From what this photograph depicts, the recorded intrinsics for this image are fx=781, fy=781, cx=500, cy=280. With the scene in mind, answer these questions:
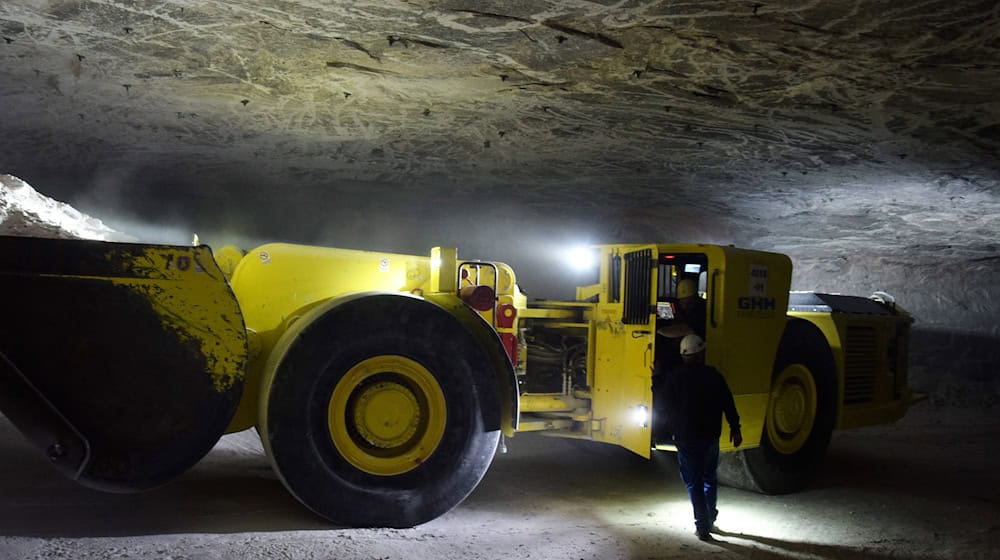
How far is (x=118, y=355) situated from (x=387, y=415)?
58.1 inches

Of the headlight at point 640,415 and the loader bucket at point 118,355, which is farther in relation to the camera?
the headlight at point 640,415

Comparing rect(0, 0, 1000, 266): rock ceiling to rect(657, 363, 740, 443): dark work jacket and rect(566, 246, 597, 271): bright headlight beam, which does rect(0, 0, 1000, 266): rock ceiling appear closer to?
rect(566, 246, 597, 271): bright headlight beam

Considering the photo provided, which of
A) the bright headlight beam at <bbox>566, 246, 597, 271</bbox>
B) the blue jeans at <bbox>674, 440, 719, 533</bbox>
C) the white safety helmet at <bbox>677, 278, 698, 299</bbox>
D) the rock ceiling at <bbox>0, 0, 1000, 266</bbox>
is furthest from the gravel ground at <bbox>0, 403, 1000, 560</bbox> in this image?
the rock ceiling at <bbox>0, 0, 1000, 266</bbox>

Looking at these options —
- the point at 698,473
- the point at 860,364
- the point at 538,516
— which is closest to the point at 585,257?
the point at 698,473

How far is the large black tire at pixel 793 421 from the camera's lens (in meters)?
6.37

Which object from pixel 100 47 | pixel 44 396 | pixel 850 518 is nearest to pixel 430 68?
pixel 100 47

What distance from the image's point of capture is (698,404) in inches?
199

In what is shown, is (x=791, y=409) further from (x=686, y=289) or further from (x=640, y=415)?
(x=640, y=415)

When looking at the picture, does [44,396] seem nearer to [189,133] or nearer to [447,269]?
[447,269]

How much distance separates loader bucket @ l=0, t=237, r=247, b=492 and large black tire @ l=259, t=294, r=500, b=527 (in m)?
0.39

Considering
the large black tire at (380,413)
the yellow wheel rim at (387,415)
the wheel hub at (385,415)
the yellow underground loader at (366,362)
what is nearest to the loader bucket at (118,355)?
the yellow underground loader at (366,362)

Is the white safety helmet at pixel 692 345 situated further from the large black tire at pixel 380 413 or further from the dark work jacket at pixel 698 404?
the large black tire at pixel 380 413

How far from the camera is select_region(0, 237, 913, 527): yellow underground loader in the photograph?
3.68 meters

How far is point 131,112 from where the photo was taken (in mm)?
6344
